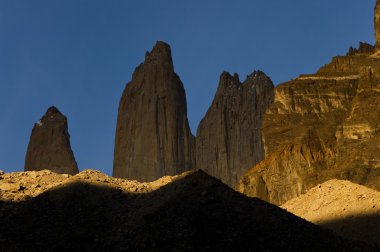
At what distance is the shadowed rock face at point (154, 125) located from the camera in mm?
70812

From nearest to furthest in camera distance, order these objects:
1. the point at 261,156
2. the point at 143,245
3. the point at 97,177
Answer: the point at 143,245, the point at 97,177, the point at 261,156

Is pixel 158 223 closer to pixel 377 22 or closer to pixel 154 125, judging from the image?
pixel 377 22

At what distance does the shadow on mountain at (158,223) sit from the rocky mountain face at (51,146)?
5233 centimetres

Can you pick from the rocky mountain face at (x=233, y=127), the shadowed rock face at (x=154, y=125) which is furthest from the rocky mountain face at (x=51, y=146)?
the rocky mountain face at (x=233, y=127)

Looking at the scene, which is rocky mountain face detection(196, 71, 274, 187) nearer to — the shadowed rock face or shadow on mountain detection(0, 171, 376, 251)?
the shadowed rock face

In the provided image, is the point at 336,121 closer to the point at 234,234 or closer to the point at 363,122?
the point at 363,122

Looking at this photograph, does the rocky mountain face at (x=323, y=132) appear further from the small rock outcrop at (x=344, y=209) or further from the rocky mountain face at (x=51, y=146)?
the rocky mountain face at (x=51, y=146)

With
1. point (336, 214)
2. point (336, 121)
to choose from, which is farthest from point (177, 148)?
point (336, 214)

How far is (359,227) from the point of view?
2722cm

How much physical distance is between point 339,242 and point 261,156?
165 ft

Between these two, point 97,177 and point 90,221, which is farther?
point 97,177

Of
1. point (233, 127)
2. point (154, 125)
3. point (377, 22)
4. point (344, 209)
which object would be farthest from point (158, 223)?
point (233, 127)

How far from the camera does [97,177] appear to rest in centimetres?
2062

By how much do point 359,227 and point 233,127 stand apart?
4539cm
